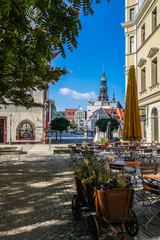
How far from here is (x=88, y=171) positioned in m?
3.79

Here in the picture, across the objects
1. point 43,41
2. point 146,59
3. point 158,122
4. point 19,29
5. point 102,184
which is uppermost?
point 146,59

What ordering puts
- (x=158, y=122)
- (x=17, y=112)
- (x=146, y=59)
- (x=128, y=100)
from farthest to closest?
(x=17, y=112), (x=146, y=59), (x=158, y=122), (x=128, y=100)

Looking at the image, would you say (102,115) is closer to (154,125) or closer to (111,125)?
(111,125)

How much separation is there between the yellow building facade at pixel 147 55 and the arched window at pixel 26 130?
569 inches

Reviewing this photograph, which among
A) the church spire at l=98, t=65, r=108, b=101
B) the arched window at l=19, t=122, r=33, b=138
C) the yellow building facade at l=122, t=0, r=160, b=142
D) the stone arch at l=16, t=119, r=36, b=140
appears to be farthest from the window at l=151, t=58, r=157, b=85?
the church spire at l=98, t=65, r=108, b=101

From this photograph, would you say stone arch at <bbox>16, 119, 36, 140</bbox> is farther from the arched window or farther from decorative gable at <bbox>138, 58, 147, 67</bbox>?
decorative gable at <bbox>138, 58, 147, 67</bbox>

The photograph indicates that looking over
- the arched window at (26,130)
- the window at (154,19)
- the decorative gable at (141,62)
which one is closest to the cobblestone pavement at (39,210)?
the decorative gable at (141,62)

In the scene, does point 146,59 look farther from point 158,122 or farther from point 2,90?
point 2,90

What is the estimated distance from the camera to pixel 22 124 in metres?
25.7

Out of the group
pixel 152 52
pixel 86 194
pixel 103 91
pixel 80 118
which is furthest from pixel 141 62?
pixel 103 91

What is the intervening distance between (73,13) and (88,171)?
2.87 m

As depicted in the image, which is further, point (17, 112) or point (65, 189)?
point (17, 112)

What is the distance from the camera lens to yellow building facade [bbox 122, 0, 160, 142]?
15834mm

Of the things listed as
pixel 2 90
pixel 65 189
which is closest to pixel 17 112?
pixel 2 90
